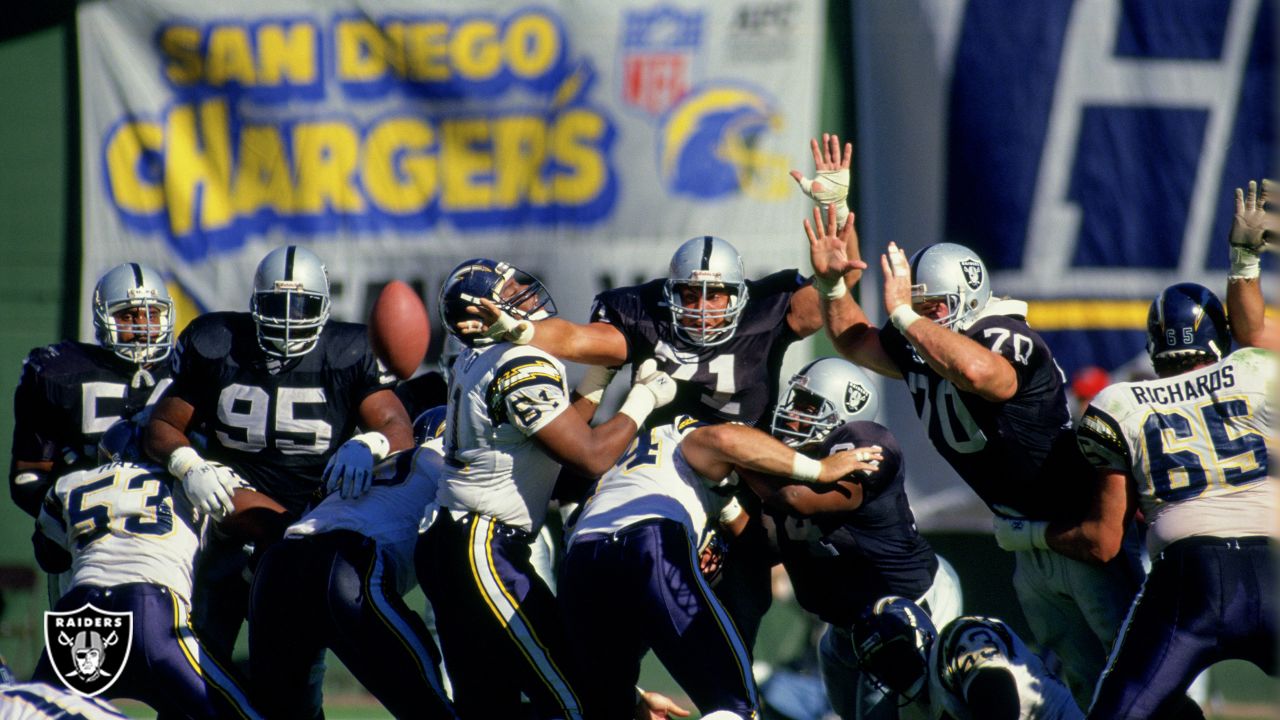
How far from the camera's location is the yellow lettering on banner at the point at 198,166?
8320 mm

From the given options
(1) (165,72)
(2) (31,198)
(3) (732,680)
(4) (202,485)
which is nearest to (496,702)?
(3) (732,680)

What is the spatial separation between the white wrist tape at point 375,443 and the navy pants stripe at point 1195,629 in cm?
265

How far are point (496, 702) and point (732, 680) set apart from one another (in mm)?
828

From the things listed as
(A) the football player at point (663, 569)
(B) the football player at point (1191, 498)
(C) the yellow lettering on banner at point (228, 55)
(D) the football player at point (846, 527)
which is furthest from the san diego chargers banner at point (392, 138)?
(B) the football player at point (1191, 498)

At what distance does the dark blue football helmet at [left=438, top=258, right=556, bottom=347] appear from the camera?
4.75 meters

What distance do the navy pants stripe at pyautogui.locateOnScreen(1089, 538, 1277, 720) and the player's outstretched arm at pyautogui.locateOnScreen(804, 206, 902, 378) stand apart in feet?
5.15

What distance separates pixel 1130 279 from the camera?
7.80 meters

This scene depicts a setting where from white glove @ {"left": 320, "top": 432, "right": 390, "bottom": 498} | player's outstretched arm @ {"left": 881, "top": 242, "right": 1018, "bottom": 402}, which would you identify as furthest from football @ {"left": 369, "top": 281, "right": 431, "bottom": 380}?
player's outstretched arm @ {"left": 881, "top": 242, "right": 1018, "bottom": 402}

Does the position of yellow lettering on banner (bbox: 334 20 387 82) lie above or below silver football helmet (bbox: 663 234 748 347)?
above

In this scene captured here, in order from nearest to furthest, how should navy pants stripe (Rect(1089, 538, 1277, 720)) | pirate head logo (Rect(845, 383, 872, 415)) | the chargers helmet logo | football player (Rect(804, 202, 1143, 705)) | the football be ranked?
navy pants stripe (Rect(1089, 538, 1277, 720)), football player (Rect(804, 202, 1143, 705)), pirate head logo (Rect(845, 383, 872, 415)), the football, the chargers helmet logo

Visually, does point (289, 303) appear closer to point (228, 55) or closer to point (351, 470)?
point (351, 470)

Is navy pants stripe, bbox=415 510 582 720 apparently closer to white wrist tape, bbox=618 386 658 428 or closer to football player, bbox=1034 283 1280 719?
white wrist tape, bbox=618 386 658 428

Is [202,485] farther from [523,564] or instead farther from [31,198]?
[31,198]

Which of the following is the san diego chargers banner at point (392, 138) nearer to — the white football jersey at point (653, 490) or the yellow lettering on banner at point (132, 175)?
the yellow lettering on banner at point (132, 175)
